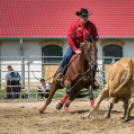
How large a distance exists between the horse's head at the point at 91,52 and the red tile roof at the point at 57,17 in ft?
35.7

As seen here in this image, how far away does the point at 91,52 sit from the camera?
23.8 feet

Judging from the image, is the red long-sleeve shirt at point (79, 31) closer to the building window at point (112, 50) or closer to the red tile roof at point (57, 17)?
the red tile roof at point (57, 17)

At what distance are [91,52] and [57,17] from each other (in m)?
13.1

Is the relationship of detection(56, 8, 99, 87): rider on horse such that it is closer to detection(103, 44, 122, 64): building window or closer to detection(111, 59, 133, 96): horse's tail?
detection(111, 59, 133, 96): horse's tail

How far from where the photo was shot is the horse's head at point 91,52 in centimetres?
712

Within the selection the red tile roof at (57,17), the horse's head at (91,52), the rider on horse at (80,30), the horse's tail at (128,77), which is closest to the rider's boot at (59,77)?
the rider on horse at (80,30)

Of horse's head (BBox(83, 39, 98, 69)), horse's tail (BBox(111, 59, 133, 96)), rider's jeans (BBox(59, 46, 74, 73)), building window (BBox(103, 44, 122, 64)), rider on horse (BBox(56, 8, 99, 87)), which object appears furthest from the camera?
building window (BBox(103, 44, 122, 64))

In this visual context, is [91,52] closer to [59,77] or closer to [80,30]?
[80,30]

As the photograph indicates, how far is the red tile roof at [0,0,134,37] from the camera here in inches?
733

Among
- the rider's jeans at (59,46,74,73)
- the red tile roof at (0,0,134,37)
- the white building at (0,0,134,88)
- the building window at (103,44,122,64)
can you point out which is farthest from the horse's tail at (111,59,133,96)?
the building window at (103,44,122,64)

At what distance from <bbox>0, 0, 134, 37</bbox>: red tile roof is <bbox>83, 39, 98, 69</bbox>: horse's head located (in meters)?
10.9

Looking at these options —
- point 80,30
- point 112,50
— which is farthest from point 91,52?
point 112,50

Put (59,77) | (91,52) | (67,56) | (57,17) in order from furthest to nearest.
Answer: (57,17)
(59,77)
(67,56)
(91,52)

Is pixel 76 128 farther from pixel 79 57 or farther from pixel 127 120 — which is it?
pixel 79 57
